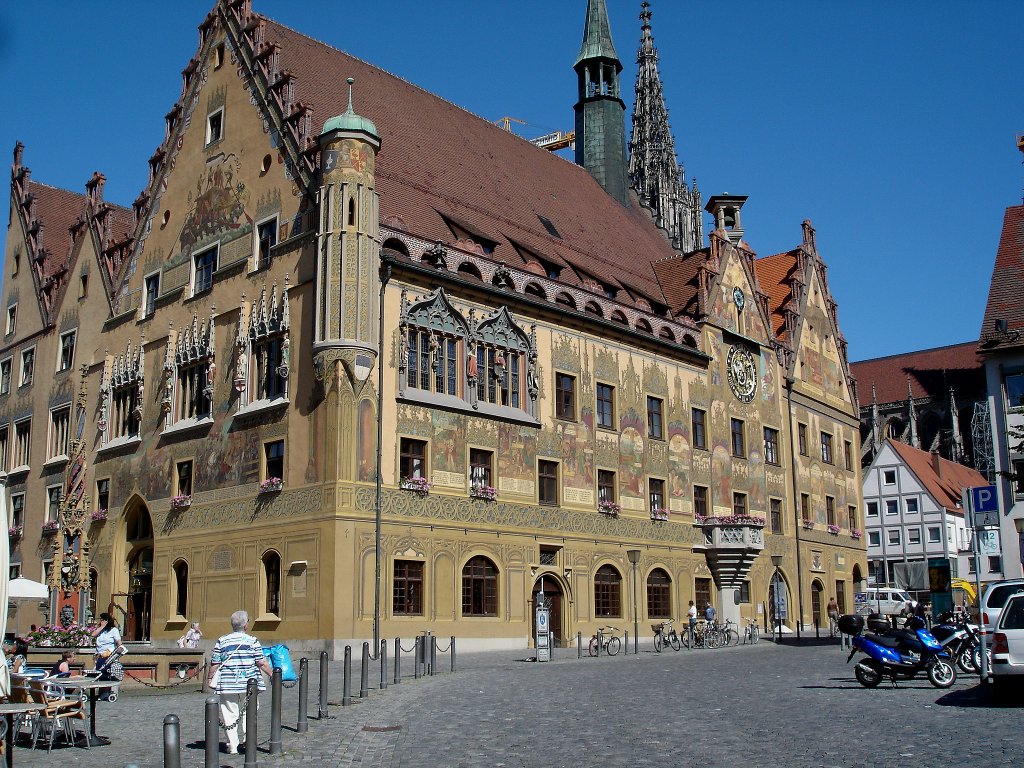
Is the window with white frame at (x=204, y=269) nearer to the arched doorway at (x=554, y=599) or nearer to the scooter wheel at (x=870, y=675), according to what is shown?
the arched doorway at (x=554, y=599)

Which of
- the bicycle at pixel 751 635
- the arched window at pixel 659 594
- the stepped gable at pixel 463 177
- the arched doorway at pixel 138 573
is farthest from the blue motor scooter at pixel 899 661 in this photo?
the arched doorway at pixel 138 573

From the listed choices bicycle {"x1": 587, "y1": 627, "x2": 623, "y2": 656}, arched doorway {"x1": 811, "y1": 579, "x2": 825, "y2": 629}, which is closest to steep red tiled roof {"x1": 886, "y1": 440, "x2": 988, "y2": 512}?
arched doorway {"x1": 811, "y1": 579, "x2": 825, "y2": 629}

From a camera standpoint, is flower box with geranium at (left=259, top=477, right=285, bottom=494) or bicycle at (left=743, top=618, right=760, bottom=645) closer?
flower box with geranium at (left=259, top=477, right=285, bottom=494)

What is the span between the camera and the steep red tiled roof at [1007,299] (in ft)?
132

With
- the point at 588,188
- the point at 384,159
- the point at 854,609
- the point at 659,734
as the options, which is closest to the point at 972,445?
the point at 854,609

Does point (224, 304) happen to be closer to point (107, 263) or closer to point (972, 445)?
point (107, 263)

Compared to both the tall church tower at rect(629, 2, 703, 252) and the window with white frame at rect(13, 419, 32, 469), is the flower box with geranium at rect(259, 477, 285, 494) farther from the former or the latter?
the tall church tower at rect(629, 2, 703, 252)

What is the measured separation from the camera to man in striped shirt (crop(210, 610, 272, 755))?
10680 mm

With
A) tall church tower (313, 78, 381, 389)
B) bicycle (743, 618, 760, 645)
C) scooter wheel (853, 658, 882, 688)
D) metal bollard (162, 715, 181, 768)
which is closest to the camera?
metal bollard (162, 715, 181, 768)

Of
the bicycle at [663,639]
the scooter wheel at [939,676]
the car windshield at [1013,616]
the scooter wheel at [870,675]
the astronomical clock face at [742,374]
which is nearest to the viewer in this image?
the car windshield at [1013,616]

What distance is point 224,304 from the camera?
32.2 m

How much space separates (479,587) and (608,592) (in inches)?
221

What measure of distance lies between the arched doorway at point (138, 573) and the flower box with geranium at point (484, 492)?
1044 centimetres

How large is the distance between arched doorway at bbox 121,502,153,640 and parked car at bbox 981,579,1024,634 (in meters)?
24.2
